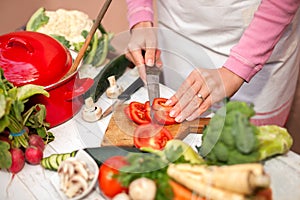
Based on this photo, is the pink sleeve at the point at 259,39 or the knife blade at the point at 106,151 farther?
the pink sleeve at the point at 259,39

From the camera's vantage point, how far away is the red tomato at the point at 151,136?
30.0 inches

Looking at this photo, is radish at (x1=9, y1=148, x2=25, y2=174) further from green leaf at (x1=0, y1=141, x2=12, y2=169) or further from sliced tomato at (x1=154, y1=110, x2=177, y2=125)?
sliced tomato at (x1=154, y1=110, x2=177, y2=125)

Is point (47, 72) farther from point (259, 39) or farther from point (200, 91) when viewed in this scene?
point (259, 39)

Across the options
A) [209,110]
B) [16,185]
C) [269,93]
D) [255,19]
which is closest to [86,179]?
[16,185]

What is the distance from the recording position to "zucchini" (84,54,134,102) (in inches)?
37.4

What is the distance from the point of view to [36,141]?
33.7 inches

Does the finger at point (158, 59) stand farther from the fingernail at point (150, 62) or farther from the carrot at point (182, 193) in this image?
the carrot at point (182, 193)

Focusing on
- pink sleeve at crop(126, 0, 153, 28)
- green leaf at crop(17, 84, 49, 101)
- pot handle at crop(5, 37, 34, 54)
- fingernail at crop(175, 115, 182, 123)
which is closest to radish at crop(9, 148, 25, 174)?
green leaf at crop(17, 84, 49, 101)

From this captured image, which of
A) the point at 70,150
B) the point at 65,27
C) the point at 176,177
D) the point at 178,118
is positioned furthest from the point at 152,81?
the point at 65,27

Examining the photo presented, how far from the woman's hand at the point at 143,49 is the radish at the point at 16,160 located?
0.33 m

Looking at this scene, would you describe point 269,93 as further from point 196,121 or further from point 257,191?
point 257,191

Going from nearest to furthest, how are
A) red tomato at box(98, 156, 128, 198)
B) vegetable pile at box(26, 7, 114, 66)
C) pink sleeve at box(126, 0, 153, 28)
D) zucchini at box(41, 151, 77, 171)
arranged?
1. red tomato at box(98, 156, 128, 198)
2. zucchini at box(41, 151, 77, 171)
3. pink sleeve at box(126, 0, 153, 28)
4. vegetable pile at box(26, 7, 114, 66)

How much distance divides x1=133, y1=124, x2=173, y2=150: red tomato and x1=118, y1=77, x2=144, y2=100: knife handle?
0.49 feet

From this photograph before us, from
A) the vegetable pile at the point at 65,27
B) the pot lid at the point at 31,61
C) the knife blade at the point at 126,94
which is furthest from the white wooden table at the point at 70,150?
the vegetable pile at the point at 65,27
